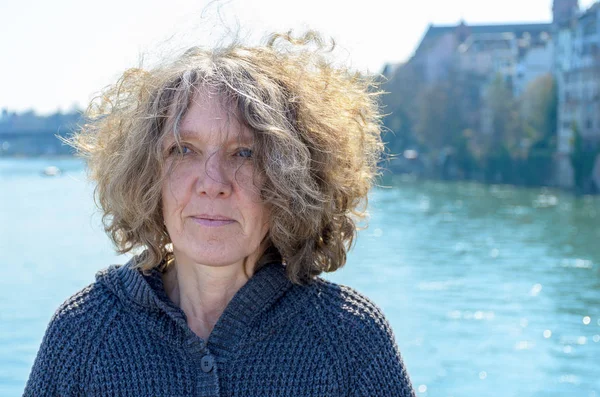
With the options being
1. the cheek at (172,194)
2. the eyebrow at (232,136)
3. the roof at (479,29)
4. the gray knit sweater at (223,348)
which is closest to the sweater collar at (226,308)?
the gray knit sweater at (223,348)

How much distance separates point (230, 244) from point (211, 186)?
3.8 inches

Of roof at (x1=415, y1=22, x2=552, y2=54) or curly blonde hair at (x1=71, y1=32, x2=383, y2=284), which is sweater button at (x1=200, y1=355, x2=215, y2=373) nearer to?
curly blonde hair at (x1=71, y1=32, x2=383, y2=284)

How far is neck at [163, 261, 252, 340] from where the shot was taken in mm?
1510

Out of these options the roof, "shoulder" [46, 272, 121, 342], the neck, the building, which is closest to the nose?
the neck

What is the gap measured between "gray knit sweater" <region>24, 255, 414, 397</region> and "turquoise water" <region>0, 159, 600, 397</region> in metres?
0.32

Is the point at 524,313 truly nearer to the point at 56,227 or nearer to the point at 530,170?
the point at 56,227

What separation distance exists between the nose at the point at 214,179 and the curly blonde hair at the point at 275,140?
6 cm

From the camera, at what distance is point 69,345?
4.69 ft

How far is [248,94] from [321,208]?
0.21m

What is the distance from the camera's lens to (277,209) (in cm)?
150

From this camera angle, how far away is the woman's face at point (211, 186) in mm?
1442

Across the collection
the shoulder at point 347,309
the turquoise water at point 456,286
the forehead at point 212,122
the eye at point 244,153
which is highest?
the forehead at point 212,122

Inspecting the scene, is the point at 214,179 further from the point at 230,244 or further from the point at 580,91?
the point at 580,91

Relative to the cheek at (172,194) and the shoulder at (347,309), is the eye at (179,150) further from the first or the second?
the shoulder at (347,309)
